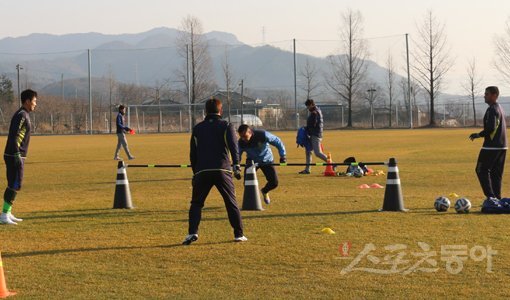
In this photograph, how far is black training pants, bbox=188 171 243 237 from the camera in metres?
9.34

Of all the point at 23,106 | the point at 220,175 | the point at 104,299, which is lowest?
the point at 104,299

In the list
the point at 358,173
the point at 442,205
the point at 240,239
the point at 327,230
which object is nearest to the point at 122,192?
the point at 240,239

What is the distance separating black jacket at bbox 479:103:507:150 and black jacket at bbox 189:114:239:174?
4616 mm

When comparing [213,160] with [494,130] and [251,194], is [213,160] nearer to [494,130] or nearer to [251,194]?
[251,194]

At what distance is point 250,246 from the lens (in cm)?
913

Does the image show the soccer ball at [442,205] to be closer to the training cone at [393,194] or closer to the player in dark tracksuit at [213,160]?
the training cone at [393,194]

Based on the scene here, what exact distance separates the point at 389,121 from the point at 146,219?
6978 cm

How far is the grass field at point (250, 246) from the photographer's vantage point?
7.04 m

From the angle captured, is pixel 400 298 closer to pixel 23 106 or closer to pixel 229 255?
pixel 229 255

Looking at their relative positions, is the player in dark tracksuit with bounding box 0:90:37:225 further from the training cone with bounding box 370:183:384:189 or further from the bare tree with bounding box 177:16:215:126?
the bare tree with bounding box 177:16:215:126

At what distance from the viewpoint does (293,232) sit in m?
10.1

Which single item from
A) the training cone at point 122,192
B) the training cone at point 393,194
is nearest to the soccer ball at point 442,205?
the training cone at point 393,194

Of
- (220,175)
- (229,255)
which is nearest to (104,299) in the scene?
(229,255)

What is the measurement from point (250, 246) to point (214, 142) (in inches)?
53.3
